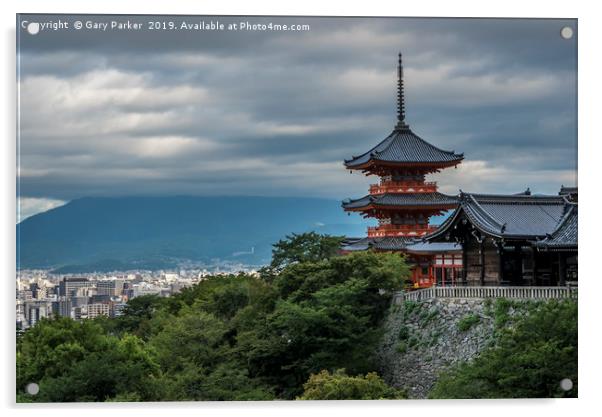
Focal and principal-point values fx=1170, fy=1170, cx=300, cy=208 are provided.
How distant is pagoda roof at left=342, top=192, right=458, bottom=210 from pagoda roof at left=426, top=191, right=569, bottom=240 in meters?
3.98

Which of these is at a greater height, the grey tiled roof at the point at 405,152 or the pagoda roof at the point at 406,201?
the grey tiled roof at the point at 405,152

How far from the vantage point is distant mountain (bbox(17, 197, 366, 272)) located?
749 inches

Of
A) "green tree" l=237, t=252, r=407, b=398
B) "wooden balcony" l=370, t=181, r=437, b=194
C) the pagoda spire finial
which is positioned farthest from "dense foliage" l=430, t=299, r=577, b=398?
"wooden balcony" l=370, t=181, r=437, b=194

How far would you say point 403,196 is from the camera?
27188mm

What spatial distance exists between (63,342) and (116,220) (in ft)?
8.10

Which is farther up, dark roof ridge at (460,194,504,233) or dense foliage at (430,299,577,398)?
dark roof ridge at (460,194,504,233)

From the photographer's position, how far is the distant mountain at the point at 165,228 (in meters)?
19.0

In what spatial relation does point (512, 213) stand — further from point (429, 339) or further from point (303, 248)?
point (303, 248)

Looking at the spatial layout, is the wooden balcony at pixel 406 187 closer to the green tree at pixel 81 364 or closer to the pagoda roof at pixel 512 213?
the pagoda roof at pixel 512 213

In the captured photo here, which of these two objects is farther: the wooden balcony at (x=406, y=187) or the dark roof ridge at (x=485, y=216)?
the wooden balcony at (x=406, y=187)

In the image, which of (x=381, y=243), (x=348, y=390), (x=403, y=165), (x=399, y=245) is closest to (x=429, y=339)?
(x=348, y=390)

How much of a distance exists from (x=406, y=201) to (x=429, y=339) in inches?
263

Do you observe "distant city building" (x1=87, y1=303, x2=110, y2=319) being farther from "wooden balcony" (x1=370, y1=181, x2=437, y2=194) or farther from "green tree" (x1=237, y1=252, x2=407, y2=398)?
"wooden balcony" (x1=370, y1=181, x2=437, y2=194)

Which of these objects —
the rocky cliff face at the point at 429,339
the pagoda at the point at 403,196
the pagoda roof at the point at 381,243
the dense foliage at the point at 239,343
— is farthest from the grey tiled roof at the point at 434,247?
the rocky cliff face at the point at 429,339
